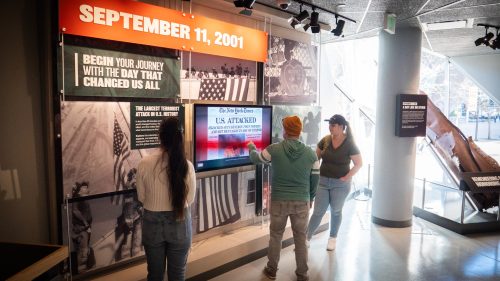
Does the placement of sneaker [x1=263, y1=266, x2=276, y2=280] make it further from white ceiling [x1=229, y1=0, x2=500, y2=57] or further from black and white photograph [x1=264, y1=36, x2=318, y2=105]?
white ceiling [x1=229, y1=0, x2=500, y2=57]

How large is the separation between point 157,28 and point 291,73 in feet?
6.56

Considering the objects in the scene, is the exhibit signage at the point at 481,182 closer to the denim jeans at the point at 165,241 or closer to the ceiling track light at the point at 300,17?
the ceiling track light at the point at 300,17

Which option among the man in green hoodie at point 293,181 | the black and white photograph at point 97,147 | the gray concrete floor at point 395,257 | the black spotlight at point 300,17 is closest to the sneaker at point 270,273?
the gray concrete floor at point 395,257

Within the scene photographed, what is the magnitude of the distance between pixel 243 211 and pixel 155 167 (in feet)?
6.92

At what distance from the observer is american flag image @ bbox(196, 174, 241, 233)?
3.97 metres

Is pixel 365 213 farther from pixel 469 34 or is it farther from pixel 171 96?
pixel 171 96

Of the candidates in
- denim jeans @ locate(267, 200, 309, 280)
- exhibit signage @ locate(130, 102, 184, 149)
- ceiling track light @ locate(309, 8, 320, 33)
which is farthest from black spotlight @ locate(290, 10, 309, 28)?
denim jeans @ locate(267, 200, 309, 280)

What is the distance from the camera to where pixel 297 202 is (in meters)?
3.31

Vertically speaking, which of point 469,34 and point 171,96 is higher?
point 469,34

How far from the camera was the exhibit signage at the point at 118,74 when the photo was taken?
9.51ft

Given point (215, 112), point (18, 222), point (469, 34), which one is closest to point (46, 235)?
point (18, 222)

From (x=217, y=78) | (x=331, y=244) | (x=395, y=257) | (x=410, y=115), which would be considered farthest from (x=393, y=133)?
(x=217, y=78)

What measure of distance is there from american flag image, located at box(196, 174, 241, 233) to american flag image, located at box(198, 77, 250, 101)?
85 centimetres

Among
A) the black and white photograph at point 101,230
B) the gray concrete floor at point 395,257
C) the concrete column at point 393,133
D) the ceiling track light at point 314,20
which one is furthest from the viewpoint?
the concrete column at point 393,133
